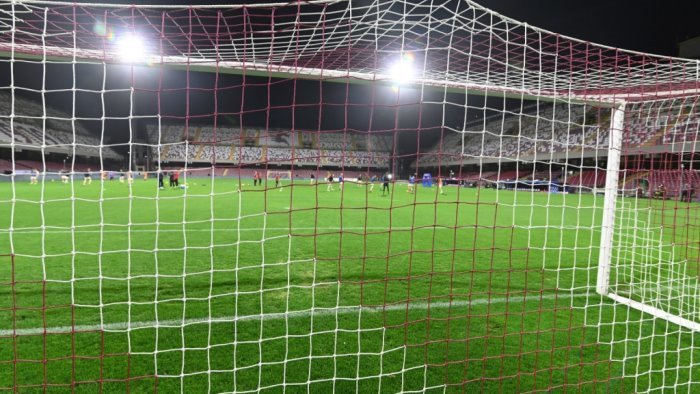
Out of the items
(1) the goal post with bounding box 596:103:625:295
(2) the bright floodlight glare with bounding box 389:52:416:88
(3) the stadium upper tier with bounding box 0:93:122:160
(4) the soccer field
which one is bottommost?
(4) the soccer field

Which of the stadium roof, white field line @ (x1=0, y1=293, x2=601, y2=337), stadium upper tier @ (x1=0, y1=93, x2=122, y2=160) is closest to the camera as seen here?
the stadium roof

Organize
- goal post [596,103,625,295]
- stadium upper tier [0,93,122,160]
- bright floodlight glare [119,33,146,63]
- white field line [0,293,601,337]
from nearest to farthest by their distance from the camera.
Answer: bright floodlight glare [119,33,146,63]
white field line [0,293,601,337]
goal post [596,103,625,295]
stadium upper tier [0,93,122,160]

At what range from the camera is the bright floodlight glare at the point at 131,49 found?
3.08 metres

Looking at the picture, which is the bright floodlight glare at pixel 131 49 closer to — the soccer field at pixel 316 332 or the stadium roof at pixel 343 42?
the stadium roof at pixel 343 42

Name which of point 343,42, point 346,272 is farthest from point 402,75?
point 346,272

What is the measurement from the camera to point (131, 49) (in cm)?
341

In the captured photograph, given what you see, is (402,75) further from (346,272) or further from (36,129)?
(36,129)

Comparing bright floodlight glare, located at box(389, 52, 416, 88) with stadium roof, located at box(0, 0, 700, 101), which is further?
bright floodlight glare, located at box(389, 52, 416, 88)

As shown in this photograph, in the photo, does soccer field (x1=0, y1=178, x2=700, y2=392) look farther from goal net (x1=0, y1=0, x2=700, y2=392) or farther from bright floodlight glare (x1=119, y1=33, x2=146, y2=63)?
bright floodlight glare (x1=119, y1=33, x2=146, y2=63)

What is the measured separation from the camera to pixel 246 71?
133 inches

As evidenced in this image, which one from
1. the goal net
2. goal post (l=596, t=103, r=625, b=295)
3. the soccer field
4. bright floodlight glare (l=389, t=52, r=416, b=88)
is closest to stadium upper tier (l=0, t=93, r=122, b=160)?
the soccer field

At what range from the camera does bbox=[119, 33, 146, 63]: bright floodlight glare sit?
308 centimetres

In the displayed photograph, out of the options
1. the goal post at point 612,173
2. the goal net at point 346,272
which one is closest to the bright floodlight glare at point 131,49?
the goal net at point 346,272

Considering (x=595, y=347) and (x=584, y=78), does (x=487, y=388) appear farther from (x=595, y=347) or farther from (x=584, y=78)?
(x=584, y=78)
